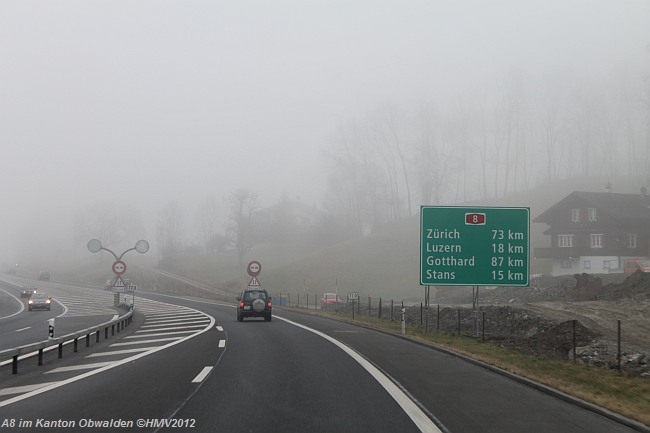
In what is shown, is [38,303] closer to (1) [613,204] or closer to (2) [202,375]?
(2) [202,375]

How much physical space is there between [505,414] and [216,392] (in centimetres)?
440

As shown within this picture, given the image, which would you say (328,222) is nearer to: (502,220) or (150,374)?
(502,220)

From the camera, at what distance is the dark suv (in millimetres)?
31500

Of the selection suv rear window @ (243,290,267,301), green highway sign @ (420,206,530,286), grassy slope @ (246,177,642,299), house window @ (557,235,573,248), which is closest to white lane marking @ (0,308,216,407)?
green highway sign @ (420,206,530,286)

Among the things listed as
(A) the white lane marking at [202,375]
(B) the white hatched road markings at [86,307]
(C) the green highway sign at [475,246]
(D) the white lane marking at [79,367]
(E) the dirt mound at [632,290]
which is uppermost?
(C) the green highway sign at [475,246]

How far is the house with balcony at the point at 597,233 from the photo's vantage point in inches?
2520

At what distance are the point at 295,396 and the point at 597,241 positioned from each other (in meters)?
63.2

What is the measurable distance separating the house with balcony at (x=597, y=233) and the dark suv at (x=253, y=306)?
1755 inches

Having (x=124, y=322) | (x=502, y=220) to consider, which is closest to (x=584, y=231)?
(x=502, y=220)

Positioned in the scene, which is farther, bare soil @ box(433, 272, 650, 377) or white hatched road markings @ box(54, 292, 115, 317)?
white hatched road markings @ box(54, 292, 115, 317)

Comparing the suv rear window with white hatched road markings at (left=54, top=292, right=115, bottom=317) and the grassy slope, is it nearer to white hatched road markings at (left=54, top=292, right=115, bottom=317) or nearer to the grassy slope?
white hatched road markings at (left=54, top=292, right=115, bottom=317)

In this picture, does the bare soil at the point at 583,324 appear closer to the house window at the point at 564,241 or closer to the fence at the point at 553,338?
the fence at the point at 553,338

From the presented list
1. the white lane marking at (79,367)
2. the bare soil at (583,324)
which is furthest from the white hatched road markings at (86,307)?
the white lane marking at (79,367)

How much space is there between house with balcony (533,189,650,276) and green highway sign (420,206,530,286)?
4523 cm
